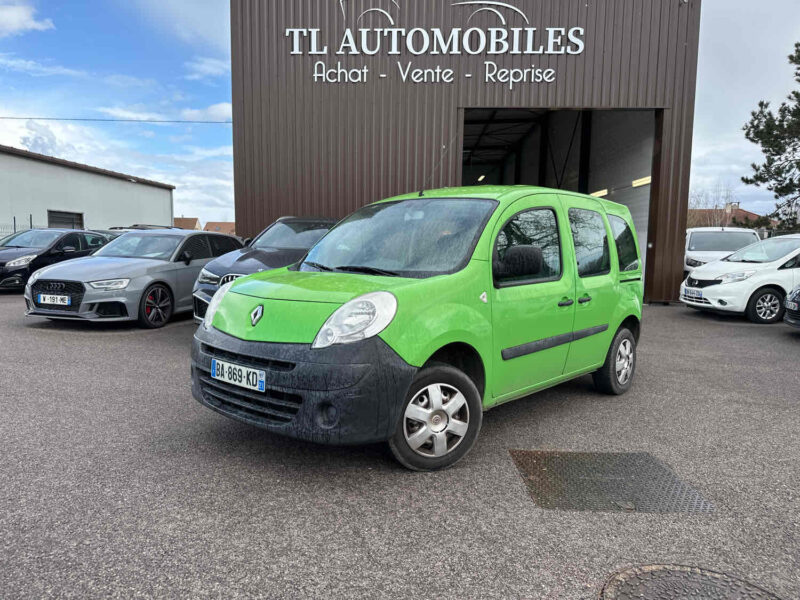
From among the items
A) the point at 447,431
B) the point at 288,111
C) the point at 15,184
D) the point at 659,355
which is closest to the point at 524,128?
the point at 288,111

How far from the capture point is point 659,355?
6852 millimetres

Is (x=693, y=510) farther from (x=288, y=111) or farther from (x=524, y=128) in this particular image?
(x=524, y=128)

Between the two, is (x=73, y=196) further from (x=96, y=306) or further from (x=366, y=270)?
(x=366, y=270)

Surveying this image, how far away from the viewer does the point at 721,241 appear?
13977mm

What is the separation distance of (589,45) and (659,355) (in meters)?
7.97

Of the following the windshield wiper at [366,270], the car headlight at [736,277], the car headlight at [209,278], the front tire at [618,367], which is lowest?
the front tire at [618,367]

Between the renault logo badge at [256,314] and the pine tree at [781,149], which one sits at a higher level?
the pine tree at [781,149]

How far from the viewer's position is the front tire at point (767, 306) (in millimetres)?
9641

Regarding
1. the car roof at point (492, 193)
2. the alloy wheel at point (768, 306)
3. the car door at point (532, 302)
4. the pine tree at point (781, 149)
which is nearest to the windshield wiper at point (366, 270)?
the car door at point (532, 302)

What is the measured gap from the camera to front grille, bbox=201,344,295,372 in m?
2.91

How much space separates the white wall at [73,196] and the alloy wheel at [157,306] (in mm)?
21139

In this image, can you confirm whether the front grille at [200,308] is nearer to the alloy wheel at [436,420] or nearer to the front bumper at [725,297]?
the alloy wheel at [436,420]

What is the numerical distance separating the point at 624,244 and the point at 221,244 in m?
6.77

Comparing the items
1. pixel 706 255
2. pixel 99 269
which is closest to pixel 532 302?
pixel 99 269
